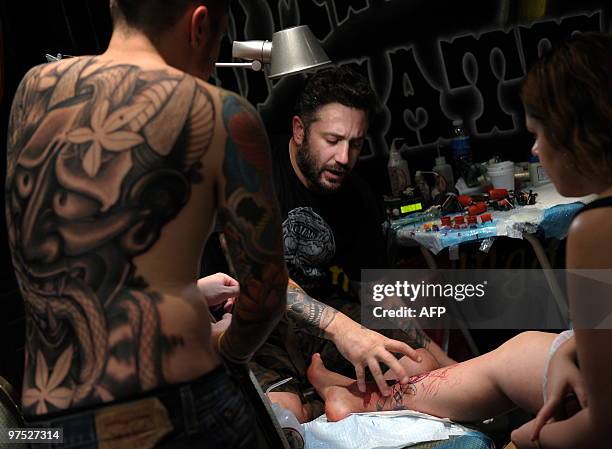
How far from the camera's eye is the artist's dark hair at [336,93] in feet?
9.69

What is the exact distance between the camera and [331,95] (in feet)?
9.71

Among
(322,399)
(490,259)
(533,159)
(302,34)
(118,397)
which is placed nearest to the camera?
(118,397)

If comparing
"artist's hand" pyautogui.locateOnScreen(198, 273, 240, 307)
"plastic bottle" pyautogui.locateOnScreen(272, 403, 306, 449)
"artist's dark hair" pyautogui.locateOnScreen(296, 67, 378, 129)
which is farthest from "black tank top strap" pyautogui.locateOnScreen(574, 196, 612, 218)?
"artist's dark hair" pyautogui.locateOnScreen(296, 67, 378, 129)

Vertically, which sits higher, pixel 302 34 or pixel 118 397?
pixel 302 34

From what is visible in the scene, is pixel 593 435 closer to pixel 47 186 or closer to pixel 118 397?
pixel 118 397

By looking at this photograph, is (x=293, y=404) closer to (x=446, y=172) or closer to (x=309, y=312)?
(x=309, y=312)

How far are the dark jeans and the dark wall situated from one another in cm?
314

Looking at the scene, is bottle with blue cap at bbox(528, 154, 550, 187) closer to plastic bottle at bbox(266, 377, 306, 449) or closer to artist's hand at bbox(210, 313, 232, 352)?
plastic bottle at bbox(266, 377, 306, 449)

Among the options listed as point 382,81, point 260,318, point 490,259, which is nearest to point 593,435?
point 260,318

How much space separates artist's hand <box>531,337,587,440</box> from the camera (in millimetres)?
1596

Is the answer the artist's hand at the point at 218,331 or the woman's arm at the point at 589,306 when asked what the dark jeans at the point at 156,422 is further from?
the woman's arm at the point at 589,306

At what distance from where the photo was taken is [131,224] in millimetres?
1354

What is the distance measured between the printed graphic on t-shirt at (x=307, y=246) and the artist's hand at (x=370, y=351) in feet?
1.68

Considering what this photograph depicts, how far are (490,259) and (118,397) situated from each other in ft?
7.83
